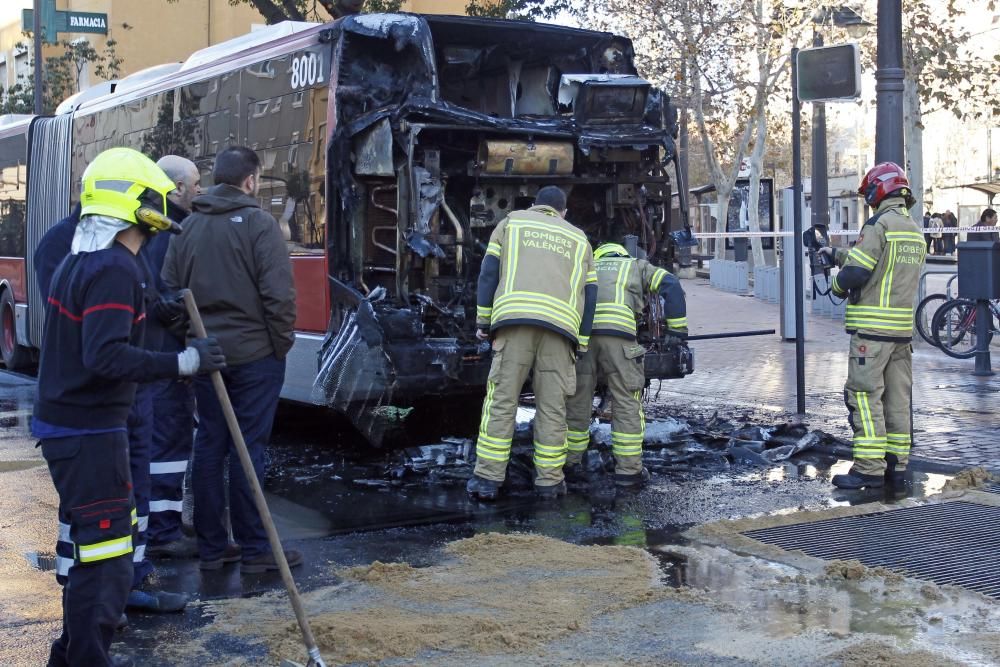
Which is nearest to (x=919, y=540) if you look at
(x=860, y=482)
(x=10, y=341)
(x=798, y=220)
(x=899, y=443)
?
(x=860, y=482)

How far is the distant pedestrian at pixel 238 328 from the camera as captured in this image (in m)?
5.51

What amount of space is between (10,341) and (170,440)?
950cm

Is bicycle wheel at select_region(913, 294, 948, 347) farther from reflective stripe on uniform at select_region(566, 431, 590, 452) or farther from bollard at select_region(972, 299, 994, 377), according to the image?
reflective stripe on uniform at select_region(566, 431, 590, 452)

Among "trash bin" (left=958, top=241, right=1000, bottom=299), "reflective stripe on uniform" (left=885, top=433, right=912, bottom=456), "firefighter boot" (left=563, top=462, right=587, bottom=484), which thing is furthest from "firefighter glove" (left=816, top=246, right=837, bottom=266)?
"trash bin" (left=958, top=241, right=1000, bottom=299)

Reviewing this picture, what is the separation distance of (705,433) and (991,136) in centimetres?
5563

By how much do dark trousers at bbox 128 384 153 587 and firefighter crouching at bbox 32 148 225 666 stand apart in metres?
0.92

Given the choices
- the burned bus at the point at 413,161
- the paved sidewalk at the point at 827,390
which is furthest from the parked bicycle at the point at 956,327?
the burned bus at the point at 413,161

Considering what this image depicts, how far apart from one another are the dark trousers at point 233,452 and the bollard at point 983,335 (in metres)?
8.91

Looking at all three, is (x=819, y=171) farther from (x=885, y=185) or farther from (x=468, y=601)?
(x=468, y=601)

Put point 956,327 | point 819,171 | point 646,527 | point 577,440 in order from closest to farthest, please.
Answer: point 646,527
point 577,440
point 956,327
point 819,171

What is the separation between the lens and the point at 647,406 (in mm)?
10664

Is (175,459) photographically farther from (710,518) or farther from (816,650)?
(816,650)

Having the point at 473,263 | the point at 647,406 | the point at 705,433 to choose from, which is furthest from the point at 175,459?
the point at 647,406

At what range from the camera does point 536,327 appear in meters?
7.04
